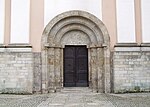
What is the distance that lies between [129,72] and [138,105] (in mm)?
3219

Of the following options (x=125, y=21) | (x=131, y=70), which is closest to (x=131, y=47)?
(x=131, y=70)

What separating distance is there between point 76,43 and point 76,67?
1216mm

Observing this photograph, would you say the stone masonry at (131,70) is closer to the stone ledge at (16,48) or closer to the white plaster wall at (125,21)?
the white plaster wall at (125,21)

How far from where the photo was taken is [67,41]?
11.2m

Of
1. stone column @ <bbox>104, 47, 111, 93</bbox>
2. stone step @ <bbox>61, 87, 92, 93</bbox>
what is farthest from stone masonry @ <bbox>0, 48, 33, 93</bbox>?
stone column @ <bbox>104, 47, 111, 93</bbox>

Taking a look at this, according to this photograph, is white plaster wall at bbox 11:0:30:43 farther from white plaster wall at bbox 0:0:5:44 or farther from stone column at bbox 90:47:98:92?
stone column at bbox 90:47:98:92

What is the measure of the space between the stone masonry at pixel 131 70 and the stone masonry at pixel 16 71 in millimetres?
4026

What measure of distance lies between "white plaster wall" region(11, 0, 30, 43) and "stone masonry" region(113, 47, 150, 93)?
4431 mm

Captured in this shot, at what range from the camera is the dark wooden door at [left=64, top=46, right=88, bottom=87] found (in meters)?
11.2

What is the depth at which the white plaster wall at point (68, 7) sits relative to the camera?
10.8 m

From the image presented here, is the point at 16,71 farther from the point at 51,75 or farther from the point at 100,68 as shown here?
the point at 100,68

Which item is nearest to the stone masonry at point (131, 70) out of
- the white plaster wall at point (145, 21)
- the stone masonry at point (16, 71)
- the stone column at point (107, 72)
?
the stone column at point (107, 72)

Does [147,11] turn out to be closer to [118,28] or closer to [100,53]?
[118,28]

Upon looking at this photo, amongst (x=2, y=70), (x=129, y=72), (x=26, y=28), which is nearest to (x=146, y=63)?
(x=129, y=72)
